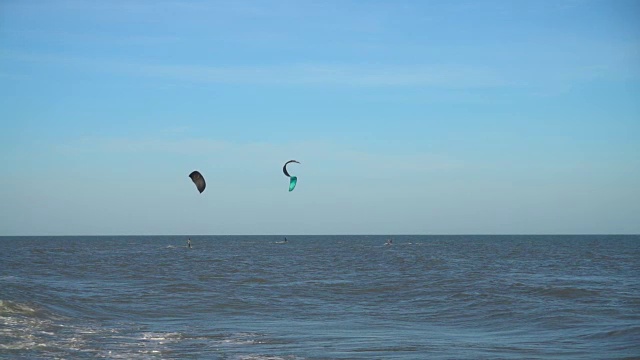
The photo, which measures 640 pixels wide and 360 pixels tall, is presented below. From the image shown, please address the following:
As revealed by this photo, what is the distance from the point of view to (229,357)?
41.9 ft

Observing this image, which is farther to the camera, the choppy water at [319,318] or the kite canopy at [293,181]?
the kite canopy at [293,181]

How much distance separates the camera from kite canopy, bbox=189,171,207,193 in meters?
23.4

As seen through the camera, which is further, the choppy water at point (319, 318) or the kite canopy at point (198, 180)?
the kite canopy at point (198, 180)

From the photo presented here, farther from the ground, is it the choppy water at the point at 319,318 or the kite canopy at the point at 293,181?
the kite canopy at the point at 293,181

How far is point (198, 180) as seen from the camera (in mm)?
23625

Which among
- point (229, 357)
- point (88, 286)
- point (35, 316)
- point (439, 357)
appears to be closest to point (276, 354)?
point (229, 357)

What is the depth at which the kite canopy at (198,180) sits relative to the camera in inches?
922

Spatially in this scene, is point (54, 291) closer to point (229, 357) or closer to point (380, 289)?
point (380, 289)

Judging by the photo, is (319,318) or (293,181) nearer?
(319,318)

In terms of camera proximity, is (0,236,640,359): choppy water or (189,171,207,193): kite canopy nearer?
(0,236,640,359): choppy water

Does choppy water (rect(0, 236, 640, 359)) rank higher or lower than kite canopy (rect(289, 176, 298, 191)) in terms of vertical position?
lower

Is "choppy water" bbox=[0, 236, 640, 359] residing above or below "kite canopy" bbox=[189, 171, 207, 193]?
below

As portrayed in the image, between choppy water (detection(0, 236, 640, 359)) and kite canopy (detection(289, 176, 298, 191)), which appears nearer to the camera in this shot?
choppy water (detection(0, 236, 640, 359))

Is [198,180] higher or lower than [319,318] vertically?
higher
